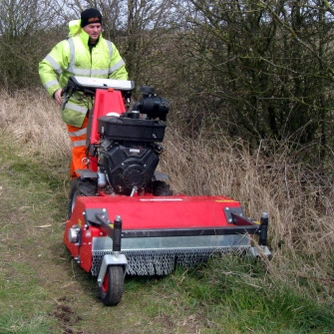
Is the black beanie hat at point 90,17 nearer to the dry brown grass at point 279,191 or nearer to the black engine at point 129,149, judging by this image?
the black engine at point 129,149

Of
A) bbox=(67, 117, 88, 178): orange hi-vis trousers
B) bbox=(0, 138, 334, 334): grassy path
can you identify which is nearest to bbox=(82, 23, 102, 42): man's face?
bbox=(67, 117, 88, 178): orange hi-vis trousers

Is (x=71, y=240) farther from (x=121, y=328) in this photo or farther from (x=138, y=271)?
(x=121, y=328)

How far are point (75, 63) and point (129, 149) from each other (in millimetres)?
1462

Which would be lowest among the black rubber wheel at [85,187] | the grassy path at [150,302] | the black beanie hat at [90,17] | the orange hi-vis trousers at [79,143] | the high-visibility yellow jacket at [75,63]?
the grassy path at [150,302]

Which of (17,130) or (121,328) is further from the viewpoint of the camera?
(17,130)

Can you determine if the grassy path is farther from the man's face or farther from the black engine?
the man's face

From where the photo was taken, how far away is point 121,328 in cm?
388

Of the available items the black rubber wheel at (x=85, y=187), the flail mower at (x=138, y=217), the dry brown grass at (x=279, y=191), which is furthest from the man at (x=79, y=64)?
the dry brown grass at (x=279, y=191)

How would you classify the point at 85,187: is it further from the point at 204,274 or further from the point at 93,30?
the point at 93,30

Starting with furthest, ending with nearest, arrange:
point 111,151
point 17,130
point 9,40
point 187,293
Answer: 1. point 9,40
2. point 17,130
3. point 111,151
4. point 187,293

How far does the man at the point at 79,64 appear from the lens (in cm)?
590

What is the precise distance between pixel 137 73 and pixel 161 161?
9.12 ft

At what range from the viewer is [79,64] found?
600 centimetres

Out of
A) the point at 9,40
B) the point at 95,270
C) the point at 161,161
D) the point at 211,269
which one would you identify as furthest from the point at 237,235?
the point at 9,40
